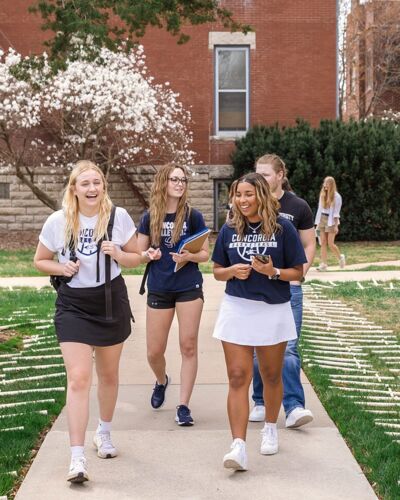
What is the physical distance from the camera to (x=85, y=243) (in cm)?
559

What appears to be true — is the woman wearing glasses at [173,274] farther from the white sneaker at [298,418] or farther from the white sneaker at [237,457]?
the white sneaker at [237,457]

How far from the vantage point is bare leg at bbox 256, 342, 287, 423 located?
5.71 meters

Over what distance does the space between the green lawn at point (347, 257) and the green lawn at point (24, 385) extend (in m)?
4.70

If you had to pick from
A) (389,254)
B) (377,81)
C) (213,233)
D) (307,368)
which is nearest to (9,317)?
(307,368)

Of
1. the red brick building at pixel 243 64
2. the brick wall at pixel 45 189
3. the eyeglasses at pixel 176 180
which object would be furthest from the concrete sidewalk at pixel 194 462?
the red brick building at pixel 243 64

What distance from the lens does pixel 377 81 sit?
36875 millimetres

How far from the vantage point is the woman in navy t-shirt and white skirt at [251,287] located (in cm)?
559

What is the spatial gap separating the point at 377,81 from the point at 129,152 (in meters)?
16.4

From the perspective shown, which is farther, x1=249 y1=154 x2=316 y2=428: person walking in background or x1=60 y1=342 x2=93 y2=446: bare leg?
x1=249 y1=154 x2=316 y2=428: person walking in background

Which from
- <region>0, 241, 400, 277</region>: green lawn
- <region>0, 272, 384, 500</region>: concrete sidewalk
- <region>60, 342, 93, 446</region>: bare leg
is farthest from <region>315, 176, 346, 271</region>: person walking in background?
<region>60, 342, 93, 446</region>: bare leg

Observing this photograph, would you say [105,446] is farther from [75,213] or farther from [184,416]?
[75,213]

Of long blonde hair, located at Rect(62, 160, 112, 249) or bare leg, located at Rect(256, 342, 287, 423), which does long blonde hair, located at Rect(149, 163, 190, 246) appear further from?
bare leg, located at Rect(256, 342, 287, 423)

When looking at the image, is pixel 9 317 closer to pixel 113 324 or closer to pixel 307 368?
pixel 307 368

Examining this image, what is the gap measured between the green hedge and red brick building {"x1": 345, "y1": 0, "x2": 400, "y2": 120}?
12065mm
